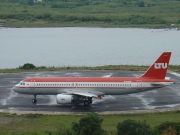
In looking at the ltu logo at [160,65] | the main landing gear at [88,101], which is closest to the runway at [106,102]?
the main landing gear at [88,101]

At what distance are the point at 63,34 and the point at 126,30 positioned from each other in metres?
25.7

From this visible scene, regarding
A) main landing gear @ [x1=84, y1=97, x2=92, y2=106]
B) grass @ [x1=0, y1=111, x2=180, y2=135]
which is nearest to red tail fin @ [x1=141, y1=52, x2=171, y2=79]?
grass @ [x1=0, y1=111, x2=180, y2=135]

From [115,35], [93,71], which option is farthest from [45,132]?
[115,35]

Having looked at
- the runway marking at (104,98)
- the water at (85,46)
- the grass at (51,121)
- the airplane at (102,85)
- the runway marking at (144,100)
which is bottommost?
the water at (85,46)

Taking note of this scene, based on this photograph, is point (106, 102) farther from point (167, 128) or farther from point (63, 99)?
point (167, 128)

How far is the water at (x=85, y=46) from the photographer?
124312 mm

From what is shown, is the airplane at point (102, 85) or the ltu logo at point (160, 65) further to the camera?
the ltu logo at point (160, 65)

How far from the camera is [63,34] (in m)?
185

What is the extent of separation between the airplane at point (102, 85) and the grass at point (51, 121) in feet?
18.2

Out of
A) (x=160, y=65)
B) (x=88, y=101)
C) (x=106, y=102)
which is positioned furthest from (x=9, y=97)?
(x=160, y=65)

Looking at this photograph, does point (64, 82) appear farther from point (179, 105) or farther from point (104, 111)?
point (179, 105)

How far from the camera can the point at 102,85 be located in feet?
196

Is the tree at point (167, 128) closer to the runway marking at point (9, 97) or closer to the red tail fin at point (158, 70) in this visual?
the red tail fin at point (158, 70)

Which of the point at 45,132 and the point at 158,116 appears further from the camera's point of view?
the point at 158,116
